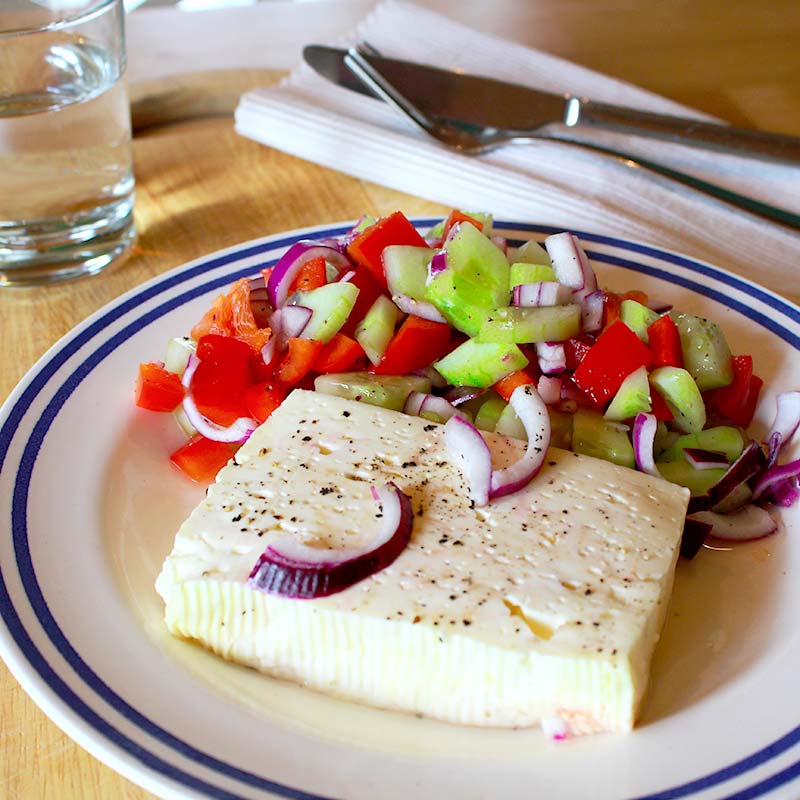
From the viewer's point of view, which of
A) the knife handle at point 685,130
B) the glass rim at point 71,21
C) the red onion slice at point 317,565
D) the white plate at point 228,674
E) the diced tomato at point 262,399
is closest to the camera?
the white plate at point 228,674

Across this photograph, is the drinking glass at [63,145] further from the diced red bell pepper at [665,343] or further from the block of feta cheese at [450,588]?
the diced red bell pepper at [665,343]

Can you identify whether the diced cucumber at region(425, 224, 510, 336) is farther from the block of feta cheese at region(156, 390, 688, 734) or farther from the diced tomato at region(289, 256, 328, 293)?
the block of feta cheese at region(156, 390, 688, 734)

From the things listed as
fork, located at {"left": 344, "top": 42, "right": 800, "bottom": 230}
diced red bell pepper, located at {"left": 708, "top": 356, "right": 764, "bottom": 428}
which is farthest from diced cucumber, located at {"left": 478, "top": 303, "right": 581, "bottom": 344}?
fork, located at {"left": 344, "top": 42, "right": 800, "bottom": 230}

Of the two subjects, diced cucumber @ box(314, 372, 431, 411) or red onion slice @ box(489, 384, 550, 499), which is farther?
diced cucumber @ box(314, 372, 431, 411)

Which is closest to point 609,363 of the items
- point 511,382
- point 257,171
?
point 511,382

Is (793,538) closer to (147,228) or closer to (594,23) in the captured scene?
(147,228)

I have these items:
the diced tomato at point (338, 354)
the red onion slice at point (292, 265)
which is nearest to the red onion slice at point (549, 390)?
the diced tomato at point (338, 354)
